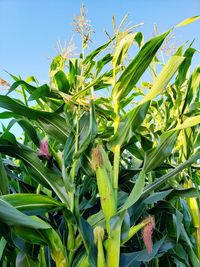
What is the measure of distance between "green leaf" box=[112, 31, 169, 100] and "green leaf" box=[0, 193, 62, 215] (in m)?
0.40

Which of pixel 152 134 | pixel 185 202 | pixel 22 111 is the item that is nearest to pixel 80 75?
pixel 22 111

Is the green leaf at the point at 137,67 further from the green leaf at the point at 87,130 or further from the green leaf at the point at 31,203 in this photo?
the green leaf at the point at 31,203

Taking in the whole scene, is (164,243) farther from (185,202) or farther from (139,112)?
(139,112)

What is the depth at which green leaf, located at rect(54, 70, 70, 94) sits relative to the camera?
1150 mm

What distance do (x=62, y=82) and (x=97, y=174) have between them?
0.37 metres

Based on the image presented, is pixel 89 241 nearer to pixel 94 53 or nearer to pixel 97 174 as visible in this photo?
pixel 97 174

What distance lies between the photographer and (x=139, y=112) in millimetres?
1086

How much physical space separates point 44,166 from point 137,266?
0.39 m

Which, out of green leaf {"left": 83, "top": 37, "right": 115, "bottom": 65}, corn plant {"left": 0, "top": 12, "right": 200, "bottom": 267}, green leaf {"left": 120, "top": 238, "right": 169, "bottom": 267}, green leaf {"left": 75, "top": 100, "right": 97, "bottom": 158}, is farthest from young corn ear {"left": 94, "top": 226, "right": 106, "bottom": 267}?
green leaf {"left": 83, "top": 37, "right": 115, "bottom": 65}

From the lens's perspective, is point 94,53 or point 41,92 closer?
point 41,92

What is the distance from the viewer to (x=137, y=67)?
42.3 inches

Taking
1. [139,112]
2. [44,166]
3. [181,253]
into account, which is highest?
[139,112]

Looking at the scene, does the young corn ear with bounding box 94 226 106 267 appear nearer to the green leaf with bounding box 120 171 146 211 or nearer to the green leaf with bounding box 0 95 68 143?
the green leaf with bounding box 120 171 146 211

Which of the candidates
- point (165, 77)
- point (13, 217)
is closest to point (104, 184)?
point (13, 217)
